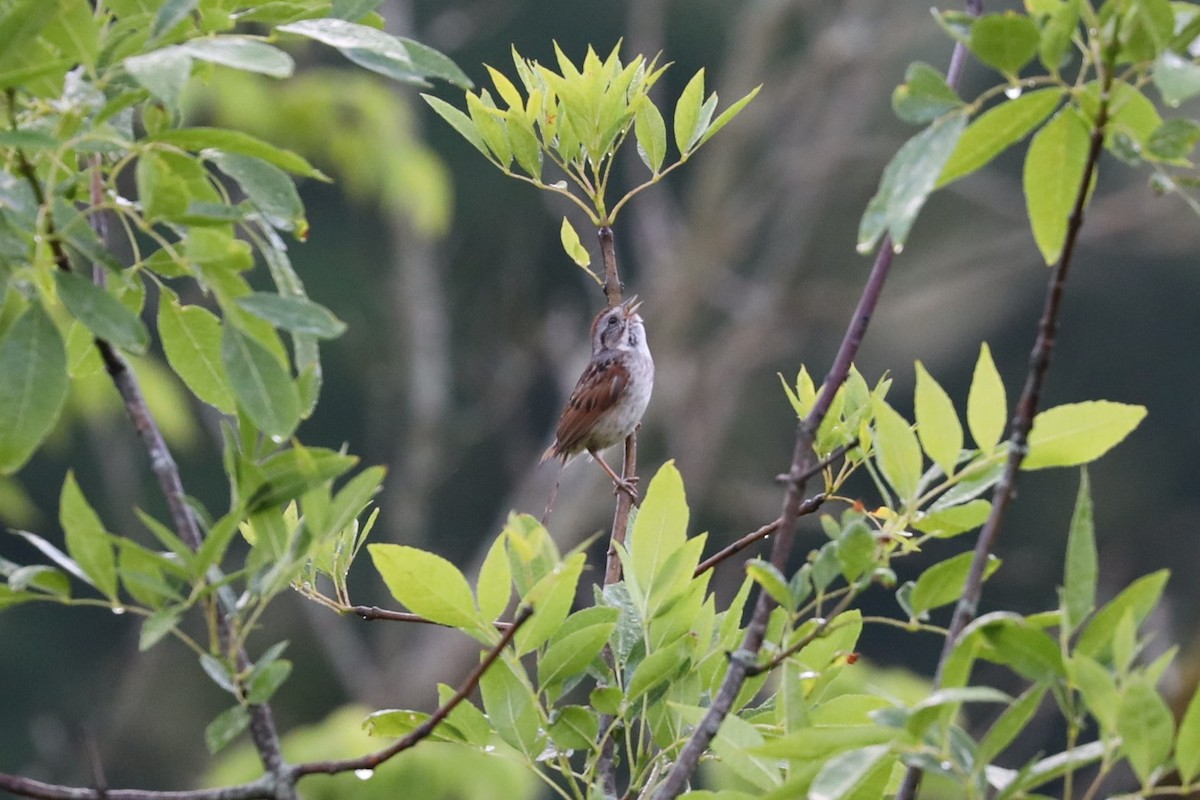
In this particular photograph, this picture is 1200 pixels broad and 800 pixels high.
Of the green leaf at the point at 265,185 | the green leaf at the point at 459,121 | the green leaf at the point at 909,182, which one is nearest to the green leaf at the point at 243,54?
the green leaf at the point at 265,185

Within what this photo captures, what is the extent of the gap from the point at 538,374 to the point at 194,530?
53.0 feet

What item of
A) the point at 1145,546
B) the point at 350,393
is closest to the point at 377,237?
the point at 350,393

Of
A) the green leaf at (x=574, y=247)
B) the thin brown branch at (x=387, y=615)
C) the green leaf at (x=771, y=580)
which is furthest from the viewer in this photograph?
the green leaf at (x=574, y=247)

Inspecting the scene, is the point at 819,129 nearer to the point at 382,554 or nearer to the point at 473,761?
the point at 473,761

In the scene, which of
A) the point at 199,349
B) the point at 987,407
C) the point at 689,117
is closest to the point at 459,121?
the point at 689,117

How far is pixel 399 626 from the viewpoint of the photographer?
16078 mm

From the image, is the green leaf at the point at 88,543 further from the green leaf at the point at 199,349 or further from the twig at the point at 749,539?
the twig at the point at 749,539

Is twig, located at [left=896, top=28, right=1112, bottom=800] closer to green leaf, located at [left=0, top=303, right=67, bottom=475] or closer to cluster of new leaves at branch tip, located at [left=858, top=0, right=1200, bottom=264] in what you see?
cluster of new leaves at branch tip, located at [left=858, top=0, right=1200, bottom=264]

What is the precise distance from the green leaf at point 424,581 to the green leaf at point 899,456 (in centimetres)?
40

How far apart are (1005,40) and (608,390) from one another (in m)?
3.66

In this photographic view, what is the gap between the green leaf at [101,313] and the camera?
1.10 m

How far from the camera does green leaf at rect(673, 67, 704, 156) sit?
170 centimetres

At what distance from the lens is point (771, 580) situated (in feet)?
3.89

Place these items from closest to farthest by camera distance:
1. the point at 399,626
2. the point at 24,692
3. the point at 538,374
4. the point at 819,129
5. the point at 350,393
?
1. the point at 819,129
2. the point at 399,626
3. the point at 538,374
4. the point at 24,692
5. the point at 350,393
